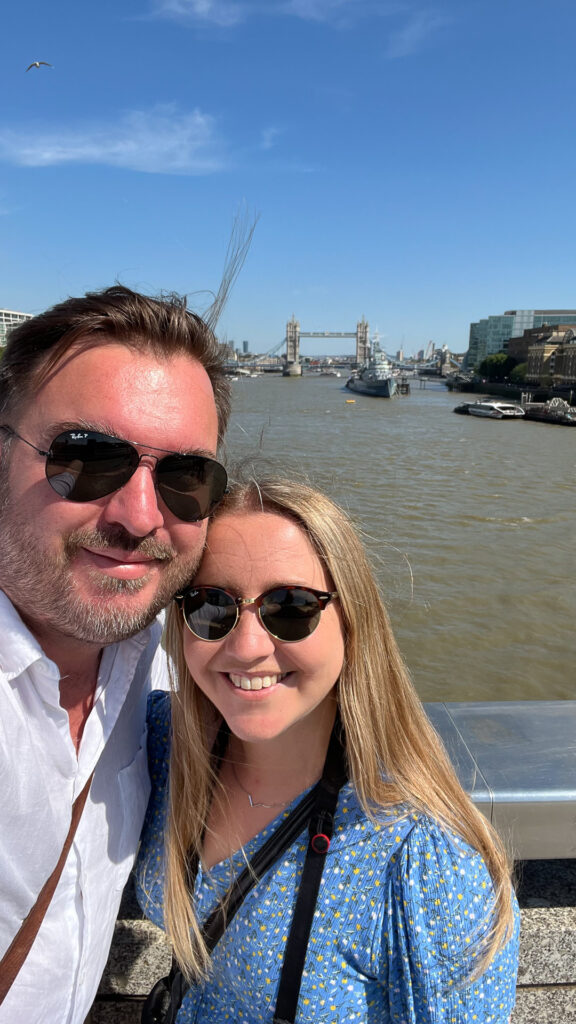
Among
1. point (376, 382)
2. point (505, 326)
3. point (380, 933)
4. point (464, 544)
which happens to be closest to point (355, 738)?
point (380, 933)

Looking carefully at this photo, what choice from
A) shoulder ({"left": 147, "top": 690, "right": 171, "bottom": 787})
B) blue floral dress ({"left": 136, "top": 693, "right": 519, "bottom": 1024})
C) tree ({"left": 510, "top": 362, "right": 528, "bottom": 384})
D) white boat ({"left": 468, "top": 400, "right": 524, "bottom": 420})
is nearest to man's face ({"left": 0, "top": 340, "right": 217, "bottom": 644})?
shoulder ({"left": 147, "top": 690, "right": 171, "bottom": 787})

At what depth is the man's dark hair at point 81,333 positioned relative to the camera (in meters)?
0.87

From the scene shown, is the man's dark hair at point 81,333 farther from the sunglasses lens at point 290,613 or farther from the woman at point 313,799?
the sunglasses lens at point 290,613

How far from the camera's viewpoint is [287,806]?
2.67 ft

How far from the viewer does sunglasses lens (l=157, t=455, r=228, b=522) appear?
0.87m

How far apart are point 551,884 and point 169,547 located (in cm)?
77

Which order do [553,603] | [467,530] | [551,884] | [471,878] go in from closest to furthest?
[471,878], [551,884], [553,603], [467,530]

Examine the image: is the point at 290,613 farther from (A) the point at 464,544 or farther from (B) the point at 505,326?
(B) the point at 505,326

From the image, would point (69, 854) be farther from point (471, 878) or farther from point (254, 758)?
point (471, 878)

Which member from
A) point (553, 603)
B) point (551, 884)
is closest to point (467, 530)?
point (553, 603)

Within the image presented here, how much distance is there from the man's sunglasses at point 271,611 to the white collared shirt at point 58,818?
7.1 inches

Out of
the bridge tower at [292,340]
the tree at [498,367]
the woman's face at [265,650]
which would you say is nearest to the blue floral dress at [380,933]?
the woman's face at [265,650]

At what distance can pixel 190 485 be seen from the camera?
0.87m

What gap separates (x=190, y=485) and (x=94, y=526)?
0.13 m
